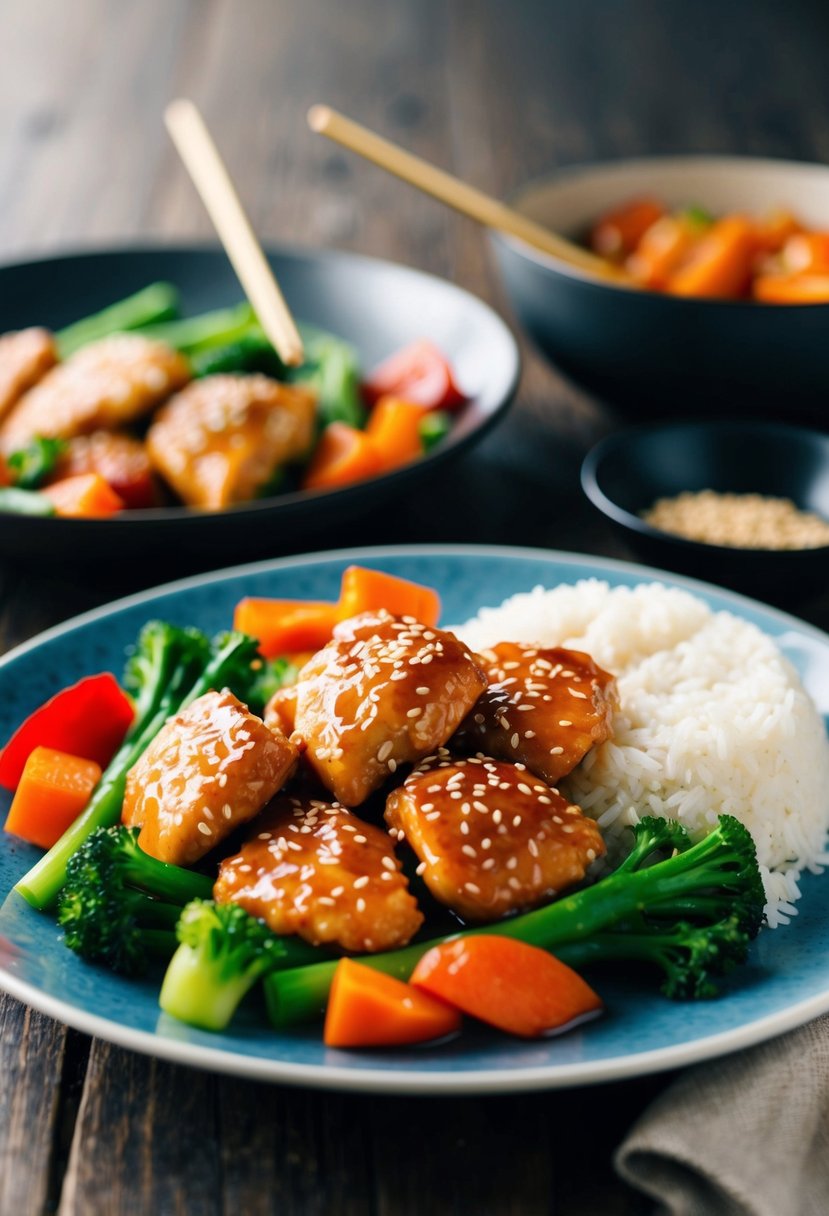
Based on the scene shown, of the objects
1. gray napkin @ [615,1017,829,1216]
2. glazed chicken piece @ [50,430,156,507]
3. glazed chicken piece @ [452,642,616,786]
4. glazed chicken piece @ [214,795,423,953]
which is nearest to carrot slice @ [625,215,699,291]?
glazed chicken piece @ [50,430,156,507]

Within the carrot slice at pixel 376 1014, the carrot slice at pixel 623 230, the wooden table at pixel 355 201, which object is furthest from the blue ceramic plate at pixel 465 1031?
the carrot slice at pixel 623 230

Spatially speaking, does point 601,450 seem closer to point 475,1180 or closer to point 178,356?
point 178,356

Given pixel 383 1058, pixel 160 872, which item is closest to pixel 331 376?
pixel 160 872

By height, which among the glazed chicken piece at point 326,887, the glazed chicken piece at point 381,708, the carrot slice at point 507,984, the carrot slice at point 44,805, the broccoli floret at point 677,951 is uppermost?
the glazed chicken piece at point 381,708

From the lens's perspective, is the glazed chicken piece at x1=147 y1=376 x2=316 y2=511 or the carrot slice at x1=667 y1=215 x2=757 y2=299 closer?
the glazed chicken piece at x1=147 y1=376 x2=316 y2=511

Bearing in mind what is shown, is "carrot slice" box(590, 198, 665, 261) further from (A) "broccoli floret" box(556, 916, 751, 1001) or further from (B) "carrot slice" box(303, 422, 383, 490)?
(A) "broccoli floret" box(556, 916, 751, 1001)

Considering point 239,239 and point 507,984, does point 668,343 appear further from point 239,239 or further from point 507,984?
point 507,984

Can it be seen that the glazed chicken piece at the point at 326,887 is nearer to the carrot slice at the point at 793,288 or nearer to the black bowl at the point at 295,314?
the black bowl at the point at 295,314
